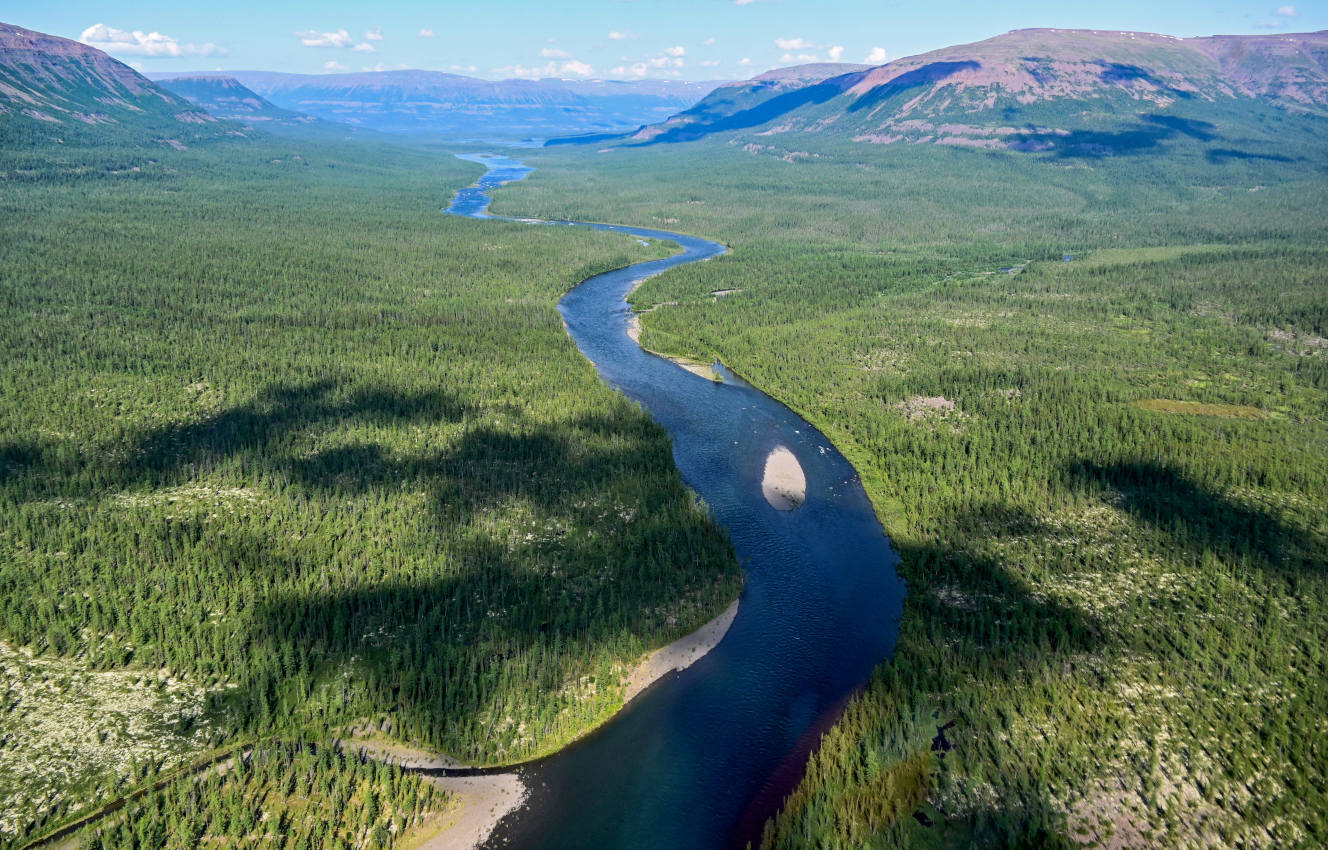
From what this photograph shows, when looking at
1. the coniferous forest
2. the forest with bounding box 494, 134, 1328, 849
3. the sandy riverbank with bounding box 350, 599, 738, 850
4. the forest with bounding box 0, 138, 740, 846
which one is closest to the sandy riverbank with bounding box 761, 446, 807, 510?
the coniferous forest

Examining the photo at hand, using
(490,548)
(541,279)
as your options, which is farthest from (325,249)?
(490,548)

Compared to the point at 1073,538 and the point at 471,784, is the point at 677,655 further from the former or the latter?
the point at 1073,538

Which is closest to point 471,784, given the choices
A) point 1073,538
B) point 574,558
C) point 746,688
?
point 746,688

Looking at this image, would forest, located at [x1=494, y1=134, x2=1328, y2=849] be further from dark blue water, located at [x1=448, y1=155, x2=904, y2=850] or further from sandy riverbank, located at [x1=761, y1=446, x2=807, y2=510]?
sandy riverbank, located at [x1=761, y1=446, x2=807, y2=510]

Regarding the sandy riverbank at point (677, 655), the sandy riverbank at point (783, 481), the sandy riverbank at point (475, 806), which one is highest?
the sandy riverbank at point (783, 481)

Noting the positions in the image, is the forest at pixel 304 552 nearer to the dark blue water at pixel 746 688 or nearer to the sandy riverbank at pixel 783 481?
the dark blue water at pixel 746 688

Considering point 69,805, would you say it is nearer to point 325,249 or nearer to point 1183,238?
point 325,249

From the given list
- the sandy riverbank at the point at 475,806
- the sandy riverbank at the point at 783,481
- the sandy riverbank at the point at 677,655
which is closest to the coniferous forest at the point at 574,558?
the sandy riverbank at the point at 475,806
